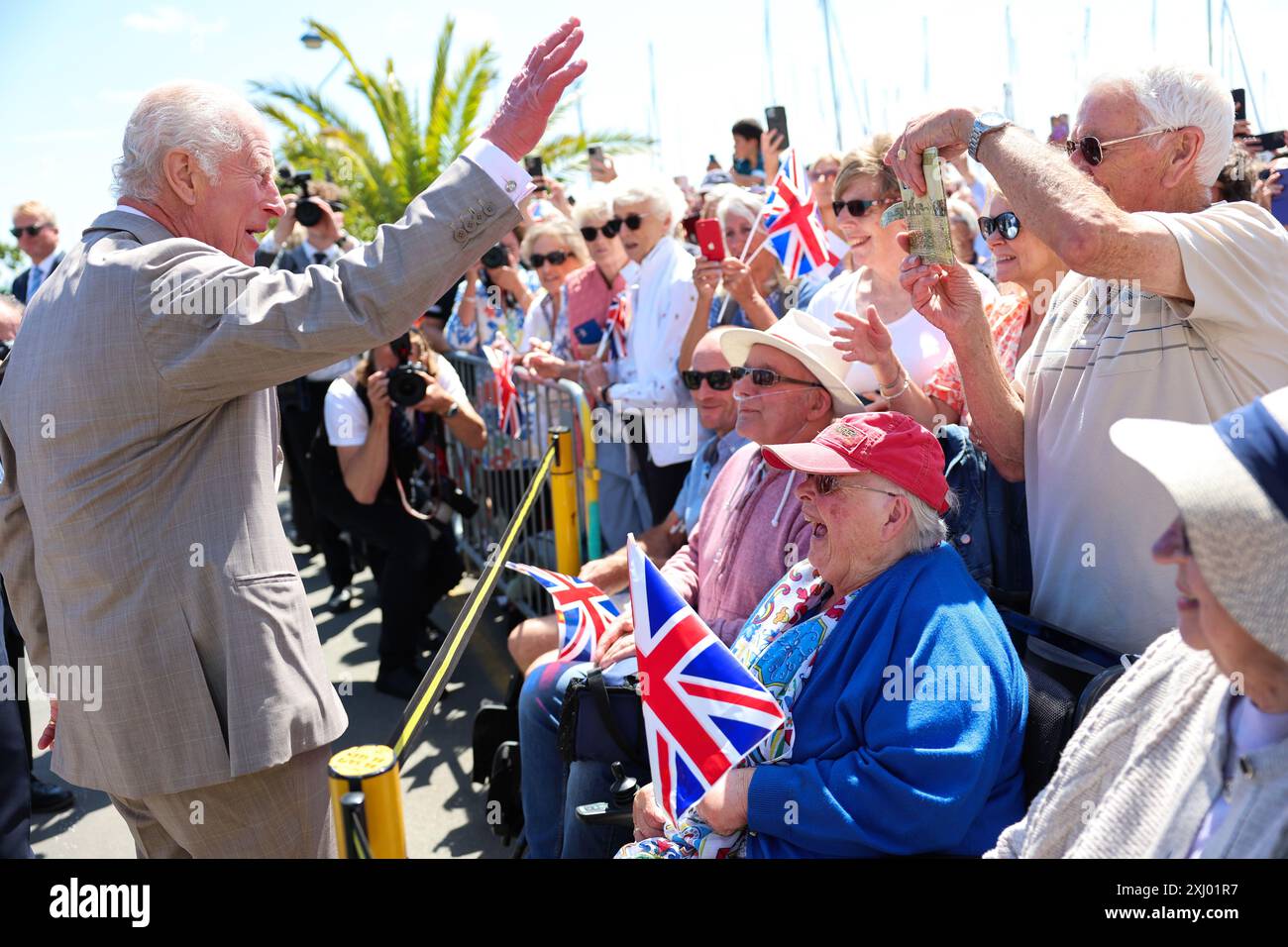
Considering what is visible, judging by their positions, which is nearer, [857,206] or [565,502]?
[857,206]

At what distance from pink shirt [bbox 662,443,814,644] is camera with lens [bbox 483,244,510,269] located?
4302mm

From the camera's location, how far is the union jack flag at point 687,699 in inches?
89.4

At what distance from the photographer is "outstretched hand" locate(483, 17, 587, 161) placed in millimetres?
2189

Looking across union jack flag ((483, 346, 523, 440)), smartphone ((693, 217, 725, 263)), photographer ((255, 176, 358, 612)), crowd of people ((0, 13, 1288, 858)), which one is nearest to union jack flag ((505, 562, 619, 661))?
crowd of people ((0, 13, 1288, 858))

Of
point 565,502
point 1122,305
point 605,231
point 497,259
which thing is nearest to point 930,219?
point 1122,305

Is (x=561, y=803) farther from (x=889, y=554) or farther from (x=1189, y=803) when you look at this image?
(x=1189, y=803)

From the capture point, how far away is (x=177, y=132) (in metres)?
2.35

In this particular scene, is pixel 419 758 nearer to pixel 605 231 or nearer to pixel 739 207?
pixel 605 231

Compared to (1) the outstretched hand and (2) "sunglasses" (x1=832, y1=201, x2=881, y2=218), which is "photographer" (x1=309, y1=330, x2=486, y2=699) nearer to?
(2) "sunglasses" (x1=832, y1=201, x2=881, y2=218)

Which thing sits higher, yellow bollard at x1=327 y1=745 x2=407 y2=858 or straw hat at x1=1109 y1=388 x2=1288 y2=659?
straw hat at x1=1109 y1=388 x2=1288 y2=659

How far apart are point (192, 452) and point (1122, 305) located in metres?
2.19
